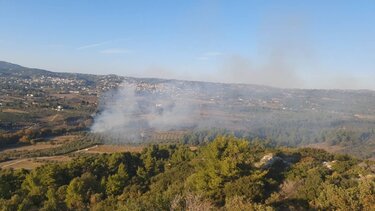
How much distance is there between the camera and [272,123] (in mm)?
132375

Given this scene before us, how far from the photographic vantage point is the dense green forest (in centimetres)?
1825

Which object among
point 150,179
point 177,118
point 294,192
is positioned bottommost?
point 177,118

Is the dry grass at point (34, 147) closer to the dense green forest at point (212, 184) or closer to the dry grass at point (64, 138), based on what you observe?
the dry grass at point (64, 138)

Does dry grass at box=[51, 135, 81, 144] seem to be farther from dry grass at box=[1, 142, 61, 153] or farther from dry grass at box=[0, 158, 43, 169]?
dry grass at box=[0, 158, 43, 169]

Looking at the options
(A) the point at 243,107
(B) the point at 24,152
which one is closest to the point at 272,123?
(A) the point at 243,107

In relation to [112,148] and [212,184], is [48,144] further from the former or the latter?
[212,184]

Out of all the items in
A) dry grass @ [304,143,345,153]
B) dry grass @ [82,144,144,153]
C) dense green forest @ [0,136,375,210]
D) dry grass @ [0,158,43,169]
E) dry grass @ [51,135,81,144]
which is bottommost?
dry grass @ [304,143,345,153]

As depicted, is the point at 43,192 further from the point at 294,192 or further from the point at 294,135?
the point at 294,135

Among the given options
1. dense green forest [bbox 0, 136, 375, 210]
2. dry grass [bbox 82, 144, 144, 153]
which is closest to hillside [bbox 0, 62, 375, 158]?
dry grass [bbox 82, 144, 144, 153]

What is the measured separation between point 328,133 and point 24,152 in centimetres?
7872

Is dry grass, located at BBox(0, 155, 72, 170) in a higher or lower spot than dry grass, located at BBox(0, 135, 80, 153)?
higher

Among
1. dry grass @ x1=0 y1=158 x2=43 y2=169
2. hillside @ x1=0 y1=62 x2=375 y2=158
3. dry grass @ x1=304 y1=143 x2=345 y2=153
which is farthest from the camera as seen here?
hillside @ x1=0 y1=62 x2=375 y2=158

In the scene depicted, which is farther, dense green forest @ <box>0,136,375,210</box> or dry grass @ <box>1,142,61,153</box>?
dry grass @ <box>1,142,61,153</box>

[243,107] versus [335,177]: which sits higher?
[335,177]
